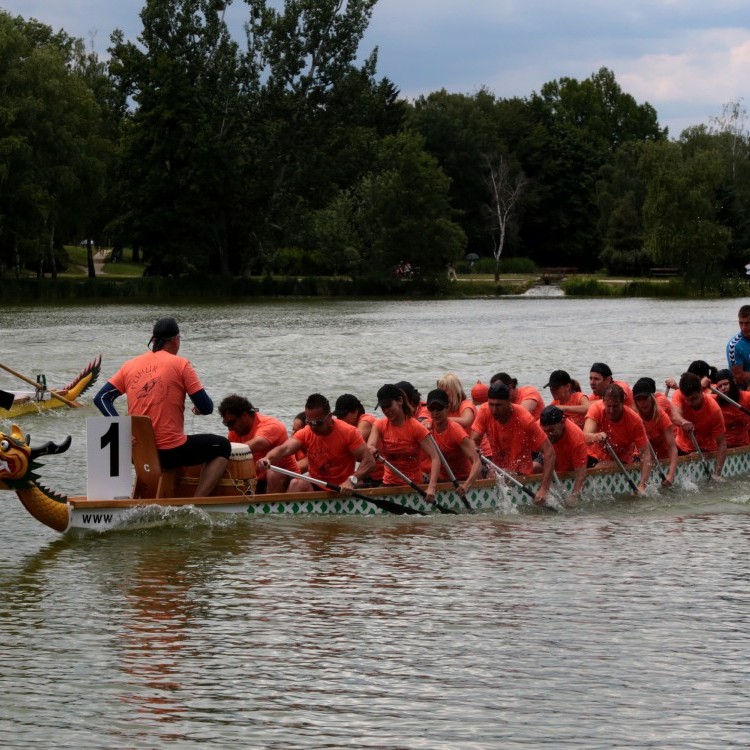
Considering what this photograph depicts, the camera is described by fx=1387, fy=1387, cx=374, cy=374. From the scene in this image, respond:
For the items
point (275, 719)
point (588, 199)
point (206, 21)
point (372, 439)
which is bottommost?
point (275, 719)

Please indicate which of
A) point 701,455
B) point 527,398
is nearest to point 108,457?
point 527,398

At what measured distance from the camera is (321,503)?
13500mm

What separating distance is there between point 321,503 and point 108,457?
221cm

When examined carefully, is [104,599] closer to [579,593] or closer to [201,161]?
[579,593]

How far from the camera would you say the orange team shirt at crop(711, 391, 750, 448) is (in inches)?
667

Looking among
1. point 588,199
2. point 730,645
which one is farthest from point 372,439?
point 588,199

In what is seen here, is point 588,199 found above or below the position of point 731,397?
above

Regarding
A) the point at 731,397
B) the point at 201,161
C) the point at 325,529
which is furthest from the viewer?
the point at 201,161

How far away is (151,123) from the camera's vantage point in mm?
73875

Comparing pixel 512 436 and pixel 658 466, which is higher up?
pixel 512 436

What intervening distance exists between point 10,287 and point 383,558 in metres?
58.5

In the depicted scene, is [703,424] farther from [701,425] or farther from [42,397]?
[42,397]

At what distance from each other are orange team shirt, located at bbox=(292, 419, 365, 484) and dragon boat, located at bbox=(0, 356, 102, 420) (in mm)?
11997

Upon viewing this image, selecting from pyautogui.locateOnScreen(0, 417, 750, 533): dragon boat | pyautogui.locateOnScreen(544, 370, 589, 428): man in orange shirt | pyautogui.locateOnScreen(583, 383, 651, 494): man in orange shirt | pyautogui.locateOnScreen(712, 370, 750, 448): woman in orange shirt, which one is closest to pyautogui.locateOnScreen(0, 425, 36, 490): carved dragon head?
pyautogui.locateOnScreen(0, 417, 750, 533): dragon boat
